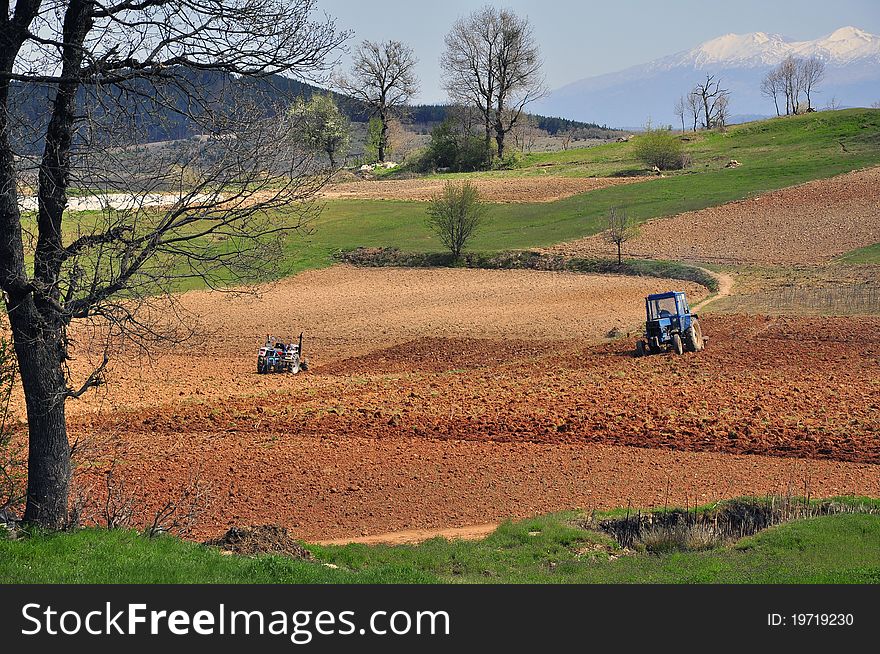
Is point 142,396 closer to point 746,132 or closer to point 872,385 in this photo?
point 872,385

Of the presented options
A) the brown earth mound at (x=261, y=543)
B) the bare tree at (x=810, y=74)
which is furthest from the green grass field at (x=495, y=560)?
the bare tree at (x=810, y=74)

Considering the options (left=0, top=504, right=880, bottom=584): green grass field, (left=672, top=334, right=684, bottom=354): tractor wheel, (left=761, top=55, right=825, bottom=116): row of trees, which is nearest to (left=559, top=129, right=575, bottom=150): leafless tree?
(left=761, top=55, right=825, bottom=116): row of trees

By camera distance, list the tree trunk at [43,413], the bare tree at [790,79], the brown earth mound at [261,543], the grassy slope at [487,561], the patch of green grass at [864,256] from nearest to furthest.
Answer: the grassy slope at [487,561] → the tree trunk at [43,413] → the brown earth mound at [261,543] → the patch of green grass at [864,256] → the bare tree at [790,79]

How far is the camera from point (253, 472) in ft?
53.0

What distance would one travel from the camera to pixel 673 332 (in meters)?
25.0

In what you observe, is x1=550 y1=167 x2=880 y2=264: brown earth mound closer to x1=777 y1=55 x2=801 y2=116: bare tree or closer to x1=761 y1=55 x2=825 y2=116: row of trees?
x1=777 y1=55 x2=801 y2=116: bare tree

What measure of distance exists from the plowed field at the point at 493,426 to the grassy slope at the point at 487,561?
2110 mm

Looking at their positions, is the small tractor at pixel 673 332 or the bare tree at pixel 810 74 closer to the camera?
the small tractor at pixel 673 332

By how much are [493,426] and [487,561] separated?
772cm

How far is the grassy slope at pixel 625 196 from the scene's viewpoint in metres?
51.7

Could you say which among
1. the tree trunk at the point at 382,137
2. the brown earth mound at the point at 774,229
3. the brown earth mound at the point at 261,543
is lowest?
the brown earth mound at the point at 261,543

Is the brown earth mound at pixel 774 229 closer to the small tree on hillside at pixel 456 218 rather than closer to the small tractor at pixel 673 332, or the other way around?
the small tree on hillside at pixel 456 218

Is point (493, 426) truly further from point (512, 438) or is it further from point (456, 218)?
point (456, 218)

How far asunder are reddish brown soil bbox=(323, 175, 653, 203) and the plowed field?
35623 millimetres
